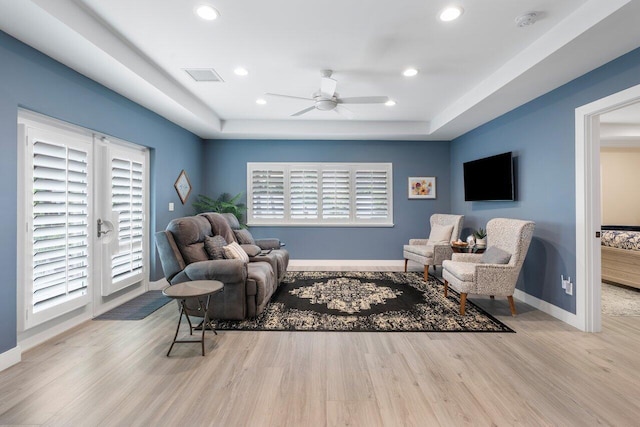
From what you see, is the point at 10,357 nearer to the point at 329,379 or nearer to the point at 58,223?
the point at 58,223

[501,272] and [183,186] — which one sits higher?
[183,186]

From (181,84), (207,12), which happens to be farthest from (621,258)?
(181,84)

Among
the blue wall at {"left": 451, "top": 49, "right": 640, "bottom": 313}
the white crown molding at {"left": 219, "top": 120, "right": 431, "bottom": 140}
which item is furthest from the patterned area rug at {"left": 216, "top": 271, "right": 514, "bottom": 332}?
the white crown molding at {"left": 219, "top": 120, "right": 431, "bottom": 140}

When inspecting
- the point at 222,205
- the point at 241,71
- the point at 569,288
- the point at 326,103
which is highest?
the point at 241,71

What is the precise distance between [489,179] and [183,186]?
500 cm

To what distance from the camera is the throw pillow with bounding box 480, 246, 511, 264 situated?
132 inches

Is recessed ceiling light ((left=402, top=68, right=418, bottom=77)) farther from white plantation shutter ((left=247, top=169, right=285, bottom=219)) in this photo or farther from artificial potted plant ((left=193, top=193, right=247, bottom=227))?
artificial potted plant ((left=193, top=193, right=247, bottom=227))

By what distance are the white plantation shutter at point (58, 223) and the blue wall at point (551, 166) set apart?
5.11 m

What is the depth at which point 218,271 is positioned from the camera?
2893mm

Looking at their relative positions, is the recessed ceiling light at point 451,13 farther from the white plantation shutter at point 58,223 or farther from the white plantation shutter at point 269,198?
the white plantation shutter at point 269,198

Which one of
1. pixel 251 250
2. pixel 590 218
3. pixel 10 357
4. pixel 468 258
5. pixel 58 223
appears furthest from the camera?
pixel 251 250

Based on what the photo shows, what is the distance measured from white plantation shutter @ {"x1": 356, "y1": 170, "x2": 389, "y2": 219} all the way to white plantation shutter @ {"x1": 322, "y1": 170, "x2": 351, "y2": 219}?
22cm

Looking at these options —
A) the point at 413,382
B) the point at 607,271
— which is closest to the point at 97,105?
the point at 413,382

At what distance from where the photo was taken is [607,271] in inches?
173
